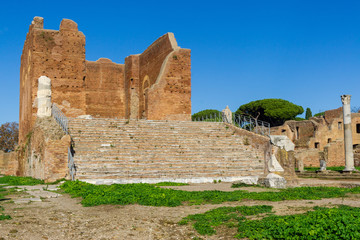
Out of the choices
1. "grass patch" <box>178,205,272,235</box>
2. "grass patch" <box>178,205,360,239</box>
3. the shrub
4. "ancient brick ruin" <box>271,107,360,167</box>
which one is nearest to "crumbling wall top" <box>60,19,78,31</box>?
"grass patch" <box>178,205,272,235</box>

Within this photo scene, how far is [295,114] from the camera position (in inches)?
1988

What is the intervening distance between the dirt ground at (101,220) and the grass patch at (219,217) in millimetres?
119

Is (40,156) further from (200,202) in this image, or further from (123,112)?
(123,112)

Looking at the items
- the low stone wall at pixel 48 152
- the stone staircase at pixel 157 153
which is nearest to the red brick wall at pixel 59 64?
the stone staircase at pixel 157 153

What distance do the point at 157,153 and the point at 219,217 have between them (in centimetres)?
827

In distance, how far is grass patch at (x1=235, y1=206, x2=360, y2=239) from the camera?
4086mm

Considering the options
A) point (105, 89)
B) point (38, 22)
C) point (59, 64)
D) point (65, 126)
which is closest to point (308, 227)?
point (65, 126)

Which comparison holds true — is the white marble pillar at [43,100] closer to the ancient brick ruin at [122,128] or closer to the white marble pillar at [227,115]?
the ancient brick ruin at [122,128]

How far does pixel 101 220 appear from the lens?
5.75m

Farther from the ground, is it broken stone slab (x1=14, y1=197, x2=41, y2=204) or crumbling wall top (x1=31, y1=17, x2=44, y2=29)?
crumbling wall top (x1=31, y1=17, x2=44, y2=29)

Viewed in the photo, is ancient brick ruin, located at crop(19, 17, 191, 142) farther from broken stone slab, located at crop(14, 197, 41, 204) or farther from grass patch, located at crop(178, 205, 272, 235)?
grass patch, located at crop(178, 205, 272, 235)

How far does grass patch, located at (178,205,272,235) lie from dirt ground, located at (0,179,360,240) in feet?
0.39

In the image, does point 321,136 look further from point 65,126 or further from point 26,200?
point 26,200

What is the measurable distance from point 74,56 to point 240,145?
12.2 meters
